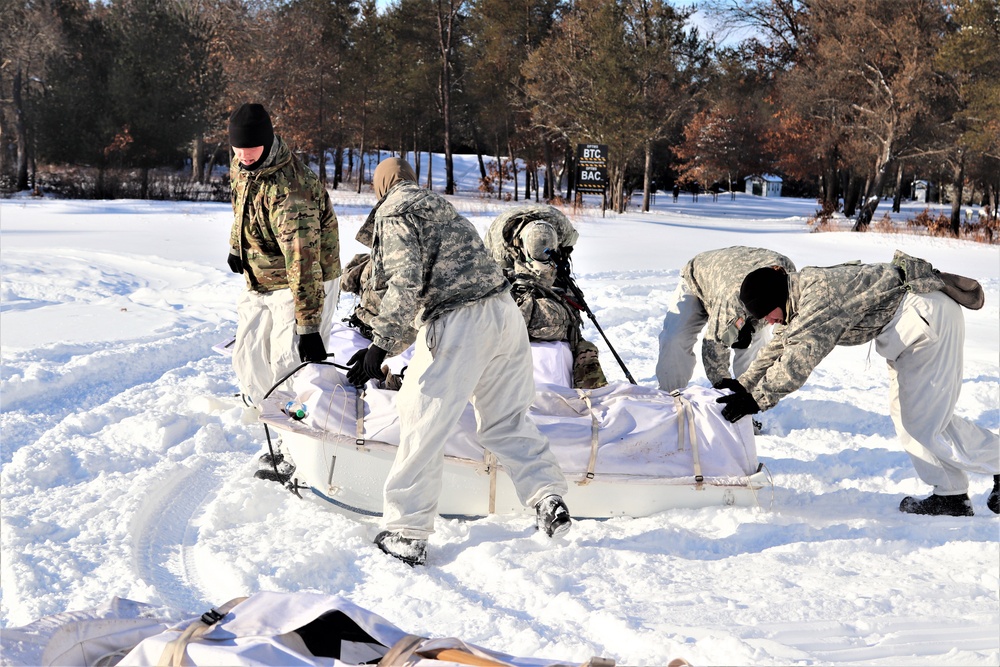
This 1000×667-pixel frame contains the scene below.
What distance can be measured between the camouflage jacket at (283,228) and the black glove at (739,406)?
6.68ft

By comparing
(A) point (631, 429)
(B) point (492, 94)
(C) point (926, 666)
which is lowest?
(C) point (926, 666)

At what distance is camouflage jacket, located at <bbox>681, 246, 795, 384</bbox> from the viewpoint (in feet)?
17.0

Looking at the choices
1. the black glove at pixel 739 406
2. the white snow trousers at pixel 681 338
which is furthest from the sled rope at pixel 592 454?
the white snow trousers at pixel 681 338

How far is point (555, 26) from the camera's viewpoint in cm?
3362

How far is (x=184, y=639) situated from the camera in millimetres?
1851

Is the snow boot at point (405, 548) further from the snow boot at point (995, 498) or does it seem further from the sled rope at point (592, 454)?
the snow boot at point (995, 498)

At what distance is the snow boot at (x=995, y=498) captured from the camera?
14.5ft

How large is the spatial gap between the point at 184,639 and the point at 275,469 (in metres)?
2.78

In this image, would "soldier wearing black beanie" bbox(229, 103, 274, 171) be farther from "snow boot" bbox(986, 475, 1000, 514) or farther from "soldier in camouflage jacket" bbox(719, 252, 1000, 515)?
"snow boot" bbox(986, 475, 1000, 514)

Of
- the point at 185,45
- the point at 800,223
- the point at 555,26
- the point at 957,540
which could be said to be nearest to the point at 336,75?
the point at 185,45

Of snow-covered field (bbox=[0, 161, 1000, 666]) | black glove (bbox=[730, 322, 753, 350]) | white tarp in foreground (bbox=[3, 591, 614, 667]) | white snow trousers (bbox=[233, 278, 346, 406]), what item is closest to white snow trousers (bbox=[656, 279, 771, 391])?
black glove (bbox=[730, 322, 753, 350])

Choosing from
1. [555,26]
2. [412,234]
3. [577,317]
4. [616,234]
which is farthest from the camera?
[555,26]

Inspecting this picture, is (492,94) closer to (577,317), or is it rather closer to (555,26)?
(555,26)

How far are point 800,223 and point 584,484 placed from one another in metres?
28.9
